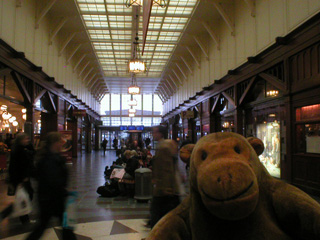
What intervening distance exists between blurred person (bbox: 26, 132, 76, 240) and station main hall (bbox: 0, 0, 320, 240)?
247 millimetres

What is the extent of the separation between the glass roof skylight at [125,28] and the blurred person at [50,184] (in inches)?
372

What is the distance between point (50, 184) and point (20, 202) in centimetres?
198

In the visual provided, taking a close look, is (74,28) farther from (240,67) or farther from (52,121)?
(240,67)

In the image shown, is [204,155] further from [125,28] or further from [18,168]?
[125,28]

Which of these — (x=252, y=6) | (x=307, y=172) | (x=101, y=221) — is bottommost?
(x=101, y=221)

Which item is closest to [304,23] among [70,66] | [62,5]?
[62,5]

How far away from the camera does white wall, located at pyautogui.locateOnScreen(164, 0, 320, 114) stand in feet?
27.3

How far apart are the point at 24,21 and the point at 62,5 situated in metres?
3.25

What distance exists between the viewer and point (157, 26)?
16.8 metres

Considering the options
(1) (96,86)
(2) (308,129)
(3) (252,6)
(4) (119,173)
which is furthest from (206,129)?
(1) (96,86)

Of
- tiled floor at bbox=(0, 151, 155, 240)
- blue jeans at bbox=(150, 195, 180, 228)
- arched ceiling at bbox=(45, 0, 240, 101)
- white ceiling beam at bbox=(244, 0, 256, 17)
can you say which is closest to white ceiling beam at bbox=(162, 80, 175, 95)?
arched ceiling at bbox=(45, 0, 240, 101)

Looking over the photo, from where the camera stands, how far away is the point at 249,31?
1162 centimetres

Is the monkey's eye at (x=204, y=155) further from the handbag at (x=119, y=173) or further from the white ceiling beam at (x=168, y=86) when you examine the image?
the white ceiling beam at (x=168, y=86)

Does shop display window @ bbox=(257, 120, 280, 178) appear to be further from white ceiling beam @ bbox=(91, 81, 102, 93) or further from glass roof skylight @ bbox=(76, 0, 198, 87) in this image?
white ceiling beam @ bbox=(91, 81, 102, 93)
